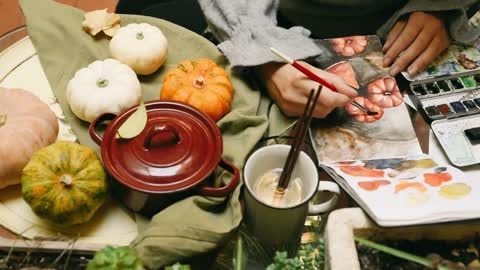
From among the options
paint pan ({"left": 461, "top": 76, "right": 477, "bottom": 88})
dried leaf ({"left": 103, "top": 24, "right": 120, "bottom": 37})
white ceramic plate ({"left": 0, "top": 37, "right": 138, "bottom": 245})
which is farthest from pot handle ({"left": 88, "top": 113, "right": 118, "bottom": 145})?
paint pan ({"left": 461, "top": 76, "right": 477, "bottom": 88})

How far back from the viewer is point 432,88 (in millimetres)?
998

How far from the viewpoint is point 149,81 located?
997 millimetres

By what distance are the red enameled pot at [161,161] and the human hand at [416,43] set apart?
1.42 ft

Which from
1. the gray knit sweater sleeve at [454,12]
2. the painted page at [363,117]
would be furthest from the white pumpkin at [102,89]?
the gray knit sweater sleeve at [454,12]

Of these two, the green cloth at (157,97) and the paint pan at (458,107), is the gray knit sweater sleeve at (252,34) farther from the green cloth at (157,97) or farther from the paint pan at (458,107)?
the paint pan at (458,107)

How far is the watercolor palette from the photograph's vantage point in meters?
0.71

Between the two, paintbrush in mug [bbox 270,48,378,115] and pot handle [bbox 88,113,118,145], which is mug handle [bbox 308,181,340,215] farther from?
pot handle [bbox 88,113,118,145]

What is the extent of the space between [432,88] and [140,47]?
557 mm

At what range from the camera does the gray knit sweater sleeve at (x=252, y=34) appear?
950mm


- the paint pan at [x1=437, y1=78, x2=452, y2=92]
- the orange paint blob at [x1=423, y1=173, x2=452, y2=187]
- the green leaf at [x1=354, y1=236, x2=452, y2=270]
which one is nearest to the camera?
the green leaf at [x1=354, y1=236, x2=452, y2=270]

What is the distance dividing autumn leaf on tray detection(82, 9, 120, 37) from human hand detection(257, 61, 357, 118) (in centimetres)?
32

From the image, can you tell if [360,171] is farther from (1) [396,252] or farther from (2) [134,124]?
(2) [134,124]

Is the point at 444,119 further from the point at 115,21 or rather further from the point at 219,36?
the point at 115,21

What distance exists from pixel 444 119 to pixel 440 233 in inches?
11.4
